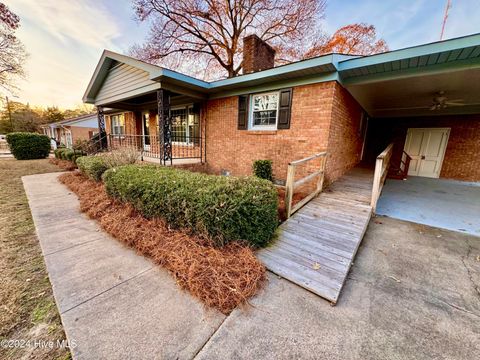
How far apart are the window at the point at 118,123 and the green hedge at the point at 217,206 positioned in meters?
10.9

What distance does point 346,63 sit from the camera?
4551 mm

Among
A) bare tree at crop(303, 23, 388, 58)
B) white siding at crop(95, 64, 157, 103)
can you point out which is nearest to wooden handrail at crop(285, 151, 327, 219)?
white siding at crop(95, 64, 157, 103)

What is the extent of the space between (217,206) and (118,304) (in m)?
1.52

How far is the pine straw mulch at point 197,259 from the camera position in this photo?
212cm

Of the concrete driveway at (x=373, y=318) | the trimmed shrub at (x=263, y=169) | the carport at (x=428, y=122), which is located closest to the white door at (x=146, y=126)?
the trimmed shrub at (x=263, y=169)

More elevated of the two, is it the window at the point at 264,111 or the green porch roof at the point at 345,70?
the green porch roof at the point at 345,70

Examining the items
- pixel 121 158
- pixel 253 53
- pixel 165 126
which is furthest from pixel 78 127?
pixel 253 53

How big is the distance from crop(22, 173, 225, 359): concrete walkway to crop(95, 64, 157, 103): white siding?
18.3 feet

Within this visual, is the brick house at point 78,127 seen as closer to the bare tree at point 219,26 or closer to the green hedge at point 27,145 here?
the green hedge at point 27,145

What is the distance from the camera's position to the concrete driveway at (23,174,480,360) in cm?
159

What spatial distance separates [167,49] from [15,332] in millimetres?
15320

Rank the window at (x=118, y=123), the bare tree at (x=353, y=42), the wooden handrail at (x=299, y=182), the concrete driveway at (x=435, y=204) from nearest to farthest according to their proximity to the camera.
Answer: the wooden handrail at (x=299, y=182) < the concrete driveway at (x=435, y=204) < the window at (x=118, y=123) < the bare tree at (x=353, y=42)

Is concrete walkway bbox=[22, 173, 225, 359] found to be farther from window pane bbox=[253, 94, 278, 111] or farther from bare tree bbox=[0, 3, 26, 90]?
bare tree bbox=[0, 3, 26, 90]

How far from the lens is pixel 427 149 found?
9164 mm
